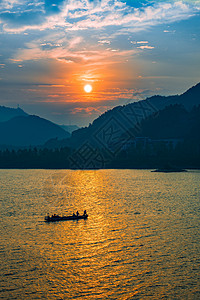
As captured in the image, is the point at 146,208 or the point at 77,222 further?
the point at 146,208

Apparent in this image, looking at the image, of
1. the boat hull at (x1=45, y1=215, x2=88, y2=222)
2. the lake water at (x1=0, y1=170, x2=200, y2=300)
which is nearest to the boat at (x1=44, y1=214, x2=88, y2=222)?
the boat hull at (x1=45, y1=215, x2=88, y2=222)

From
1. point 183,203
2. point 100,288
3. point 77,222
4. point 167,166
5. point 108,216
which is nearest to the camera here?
point 100,288

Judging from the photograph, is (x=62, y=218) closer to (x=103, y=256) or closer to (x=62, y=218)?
(x=62, y=218)

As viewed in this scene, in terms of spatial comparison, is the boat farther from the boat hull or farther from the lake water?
the lake water

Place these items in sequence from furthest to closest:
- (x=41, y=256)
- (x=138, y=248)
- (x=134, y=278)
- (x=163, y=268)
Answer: (x=138, y=248)
(x=41, y=256)
(x=163, y=268)
(x=134, y=278)

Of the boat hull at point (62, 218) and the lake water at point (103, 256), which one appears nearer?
the lake water at point (103, 256)

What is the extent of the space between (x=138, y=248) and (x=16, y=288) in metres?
14.7

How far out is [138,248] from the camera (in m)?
A: 36.5

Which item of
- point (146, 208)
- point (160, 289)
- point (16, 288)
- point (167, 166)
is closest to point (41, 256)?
point (16, 288)

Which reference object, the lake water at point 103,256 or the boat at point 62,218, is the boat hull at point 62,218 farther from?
the lake water at point 103,256

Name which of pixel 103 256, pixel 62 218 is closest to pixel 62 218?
pixel 62 218

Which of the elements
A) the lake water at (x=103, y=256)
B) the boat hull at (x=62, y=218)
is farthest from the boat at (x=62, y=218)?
the lake water at (x=103, y=256)

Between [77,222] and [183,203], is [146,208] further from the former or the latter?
[77,222]

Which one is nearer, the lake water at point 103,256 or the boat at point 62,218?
the lake water at point 103,256
